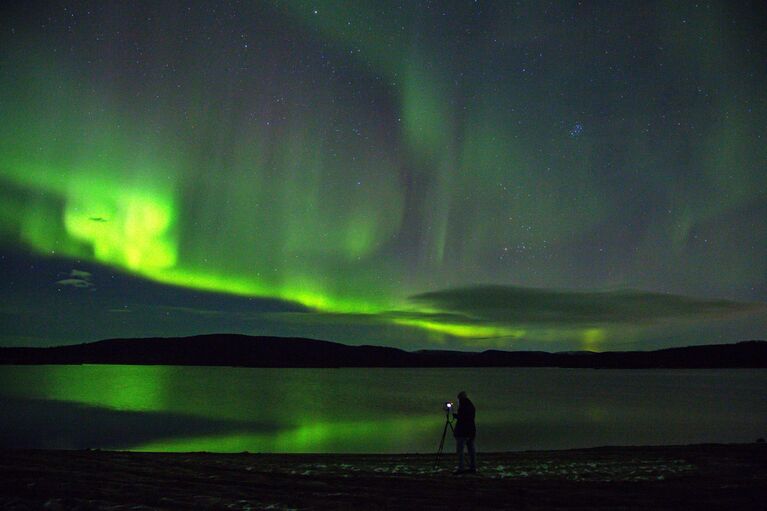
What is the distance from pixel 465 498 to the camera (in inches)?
456

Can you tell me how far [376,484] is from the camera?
13.2 meters

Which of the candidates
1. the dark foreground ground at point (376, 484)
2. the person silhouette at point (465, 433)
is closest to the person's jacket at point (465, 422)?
the person silhouette at point (465, 433)

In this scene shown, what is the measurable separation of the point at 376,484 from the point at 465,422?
376 centimetres

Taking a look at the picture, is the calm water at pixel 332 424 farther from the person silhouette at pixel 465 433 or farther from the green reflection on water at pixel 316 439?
the person silhouette at pixel 465 433

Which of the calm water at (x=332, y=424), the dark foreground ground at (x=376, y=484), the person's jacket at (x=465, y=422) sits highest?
the person's jacket at (x=465, y=422)

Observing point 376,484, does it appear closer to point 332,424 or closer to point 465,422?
point 465,422

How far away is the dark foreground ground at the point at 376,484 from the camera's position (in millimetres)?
10766

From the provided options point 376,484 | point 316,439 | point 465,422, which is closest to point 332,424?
point 316,439

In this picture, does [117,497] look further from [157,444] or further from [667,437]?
[667,437]

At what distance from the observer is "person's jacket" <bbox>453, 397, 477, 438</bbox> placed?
52.1 feet

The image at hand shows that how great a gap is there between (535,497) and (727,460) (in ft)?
30.9

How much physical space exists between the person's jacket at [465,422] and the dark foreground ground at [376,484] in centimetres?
107

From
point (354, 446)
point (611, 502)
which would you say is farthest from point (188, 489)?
point (354, 446)

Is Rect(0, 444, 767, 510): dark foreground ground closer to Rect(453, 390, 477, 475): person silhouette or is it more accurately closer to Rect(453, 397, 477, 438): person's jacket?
Rect(453, 390, 477, 475): person silhouette
